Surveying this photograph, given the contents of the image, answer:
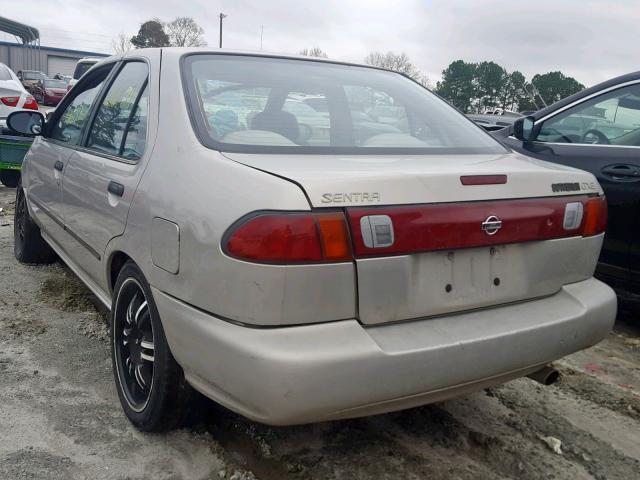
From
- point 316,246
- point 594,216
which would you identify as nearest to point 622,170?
point 594,216

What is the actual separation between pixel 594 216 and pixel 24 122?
3.78m

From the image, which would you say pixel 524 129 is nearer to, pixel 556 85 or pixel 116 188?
pixel 116 188

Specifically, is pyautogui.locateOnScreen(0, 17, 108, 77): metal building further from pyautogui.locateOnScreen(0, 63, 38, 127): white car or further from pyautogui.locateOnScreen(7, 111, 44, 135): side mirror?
pyautogui.locateOnScreen(7, 111, 44, 135): side mirror

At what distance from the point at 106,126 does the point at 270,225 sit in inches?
67.1

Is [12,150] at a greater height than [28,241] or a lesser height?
greater

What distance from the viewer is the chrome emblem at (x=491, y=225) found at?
6.88ft

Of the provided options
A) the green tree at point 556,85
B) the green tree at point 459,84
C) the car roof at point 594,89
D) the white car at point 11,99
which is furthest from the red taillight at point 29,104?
the green tree at point 459,84

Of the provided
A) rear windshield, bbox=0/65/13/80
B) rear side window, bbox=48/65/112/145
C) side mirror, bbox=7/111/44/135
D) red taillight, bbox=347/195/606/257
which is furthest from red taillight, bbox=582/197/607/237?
rear windshield, bbox=0/65/13/80

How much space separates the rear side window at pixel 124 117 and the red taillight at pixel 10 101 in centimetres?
710

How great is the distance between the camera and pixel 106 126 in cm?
314

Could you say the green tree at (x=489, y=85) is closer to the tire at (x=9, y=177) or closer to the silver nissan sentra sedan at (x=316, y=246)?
the tire at (x=9, y=177)

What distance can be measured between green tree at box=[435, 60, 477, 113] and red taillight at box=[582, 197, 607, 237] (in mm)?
20582

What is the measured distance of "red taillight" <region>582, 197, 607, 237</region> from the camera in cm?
243

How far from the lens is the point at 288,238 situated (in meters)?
1.83
